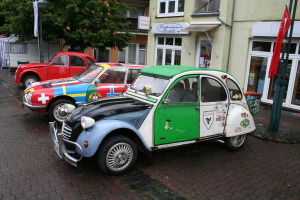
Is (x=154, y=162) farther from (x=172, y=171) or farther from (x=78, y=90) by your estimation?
(x=78, y=90)

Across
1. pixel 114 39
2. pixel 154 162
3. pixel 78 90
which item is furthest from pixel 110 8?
pixel 154 162

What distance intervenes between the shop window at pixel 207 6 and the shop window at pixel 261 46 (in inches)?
94.4

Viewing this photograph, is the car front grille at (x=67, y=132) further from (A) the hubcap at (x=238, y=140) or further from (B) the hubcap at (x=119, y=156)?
(A) the hubcap at (x=238, y=140)

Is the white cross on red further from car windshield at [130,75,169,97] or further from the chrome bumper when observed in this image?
car windshield at [130,75,169,97]

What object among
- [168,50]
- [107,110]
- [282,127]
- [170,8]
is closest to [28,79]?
[168,50]

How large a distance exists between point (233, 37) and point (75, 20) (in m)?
8.69

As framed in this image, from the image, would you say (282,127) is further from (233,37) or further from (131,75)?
(233,37)

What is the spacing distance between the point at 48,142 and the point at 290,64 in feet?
29.7

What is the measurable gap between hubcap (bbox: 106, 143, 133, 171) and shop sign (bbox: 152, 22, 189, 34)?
9884mm

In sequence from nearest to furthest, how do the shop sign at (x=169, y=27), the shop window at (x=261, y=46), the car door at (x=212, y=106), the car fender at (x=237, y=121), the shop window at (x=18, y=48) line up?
the car door at (x=212, y=106), the car fender at (x=237, y=121), the shop window at (x=261, y=46), the shop sign at (x=169, y=27), the shop window at (x=18, y=48)

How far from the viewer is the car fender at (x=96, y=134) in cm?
455

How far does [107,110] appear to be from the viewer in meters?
4.91

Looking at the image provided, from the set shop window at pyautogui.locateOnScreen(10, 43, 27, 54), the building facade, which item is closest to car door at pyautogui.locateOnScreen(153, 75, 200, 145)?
the building facade

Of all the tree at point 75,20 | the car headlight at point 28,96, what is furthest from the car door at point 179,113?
the tree at point 75,20
